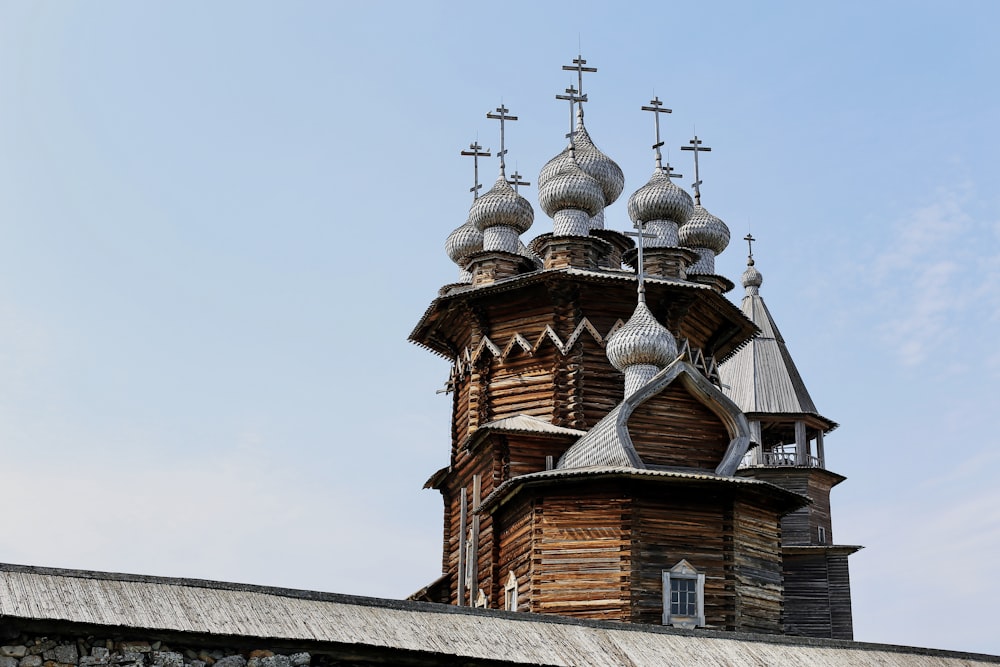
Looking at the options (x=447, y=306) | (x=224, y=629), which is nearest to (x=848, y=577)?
(x=447, y=306)

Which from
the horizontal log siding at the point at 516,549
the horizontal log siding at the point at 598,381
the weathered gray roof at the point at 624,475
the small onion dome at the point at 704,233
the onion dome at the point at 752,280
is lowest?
the horizontal log siding at the point at 516,549

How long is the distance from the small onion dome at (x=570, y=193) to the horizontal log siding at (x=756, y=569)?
19.8 feet

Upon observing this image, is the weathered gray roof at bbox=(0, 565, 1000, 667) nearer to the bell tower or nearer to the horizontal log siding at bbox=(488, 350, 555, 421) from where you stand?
the horizontal log siding at bbox=(488, 350, 555, 421)

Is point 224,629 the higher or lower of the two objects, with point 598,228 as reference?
lower

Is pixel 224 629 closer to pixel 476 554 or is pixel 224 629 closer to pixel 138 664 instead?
pixel 138 664

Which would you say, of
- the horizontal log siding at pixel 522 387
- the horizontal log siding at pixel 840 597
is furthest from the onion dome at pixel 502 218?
the horizontal log siding at pixel 840 597

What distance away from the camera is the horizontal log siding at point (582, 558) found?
1518 cm

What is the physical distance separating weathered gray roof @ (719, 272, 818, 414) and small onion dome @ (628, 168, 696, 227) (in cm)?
892

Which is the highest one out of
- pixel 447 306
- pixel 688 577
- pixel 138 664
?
pixel 447 306

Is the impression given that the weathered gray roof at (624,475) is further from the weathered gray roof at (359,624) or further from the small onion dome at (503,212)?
the small onion dome at (503,212)

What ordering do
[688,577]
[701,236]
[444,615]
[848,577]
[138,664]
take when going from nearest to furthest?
[138,664]
[444,615]
[688,577]
[701,236]
[848,577]

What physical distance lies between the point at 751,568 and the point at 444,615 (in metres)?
6.27

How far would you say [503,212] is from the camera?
21.0m

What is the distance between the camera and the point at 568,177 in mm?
20359
